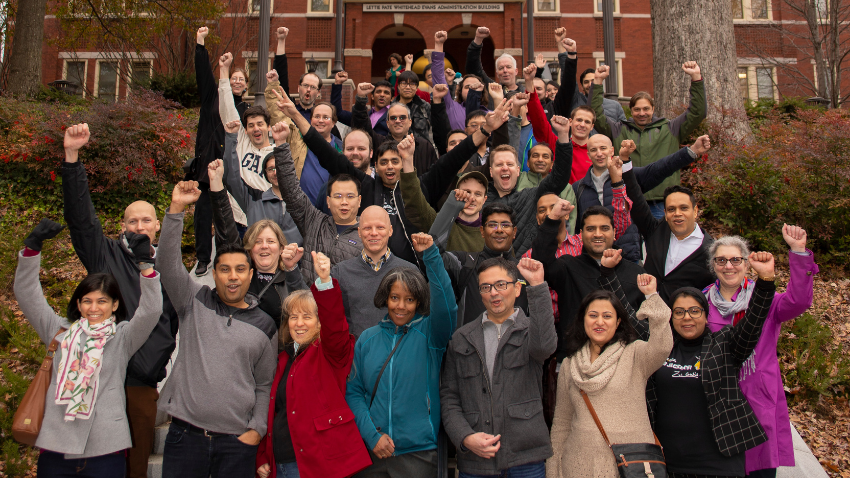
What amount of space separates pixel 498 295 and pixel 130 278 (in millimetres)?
2686

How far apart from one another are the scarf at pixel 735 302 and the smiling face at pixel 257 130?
15.2 feet

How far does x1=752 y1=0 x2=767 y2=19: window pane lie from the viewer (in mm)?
23828

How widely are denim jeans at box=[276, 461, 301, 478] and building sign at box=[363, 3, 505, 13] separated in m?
22.6

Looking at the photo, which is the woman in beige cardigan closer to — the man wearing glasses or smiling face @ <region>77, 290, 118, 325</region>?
the man wearing glasses

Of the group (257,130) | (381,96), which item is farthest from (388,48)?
(257,130)

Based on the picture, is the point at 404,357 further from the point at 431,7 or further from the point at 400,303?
the point at 431,7

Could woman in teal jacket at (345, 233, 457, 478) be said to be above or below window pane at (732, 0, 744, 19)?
below

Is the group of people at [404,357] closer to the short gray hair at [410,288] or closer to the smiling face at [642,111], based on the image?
the short gray hair at [410,288]

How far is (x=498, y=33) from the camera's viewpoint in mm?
23828

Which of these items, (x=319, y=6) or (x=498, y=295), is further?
(x=319, y=6)

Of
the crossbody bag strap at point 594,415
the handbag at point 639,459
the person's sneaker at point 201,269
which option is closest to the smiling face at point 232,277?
the crossbody bag strap at point 594,415

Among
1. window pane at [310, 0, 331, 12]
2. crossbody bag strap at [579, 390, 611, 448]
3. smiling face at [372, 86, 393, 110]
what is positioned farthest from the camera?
window pane at [310, 0, 331, 12]

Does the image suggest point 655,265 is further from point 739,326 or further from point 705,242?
point 739,326

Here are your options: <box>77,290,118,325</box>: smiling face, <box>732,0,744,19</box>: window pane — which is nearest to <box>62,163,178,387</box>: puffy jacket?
<box>77,290,118,325</box>: smiling face
